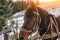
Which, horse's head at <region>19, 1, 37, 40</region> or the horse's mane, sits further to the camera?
the horse's mane

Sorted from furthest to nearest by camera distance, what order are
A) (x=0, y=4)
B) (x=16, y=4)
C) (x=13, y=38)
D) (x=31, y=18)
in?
1. (x=16, y=4)
2. (x=0, y=4)
3. (x=31, y=18)
4. (x=13, y=38)

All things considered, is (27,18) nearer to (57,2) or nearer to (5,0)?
(5,0)

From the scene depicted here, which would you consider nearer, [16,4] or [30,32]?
[30,32]

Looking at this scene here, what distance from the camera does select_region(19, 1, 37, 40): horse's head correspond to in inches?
40.9

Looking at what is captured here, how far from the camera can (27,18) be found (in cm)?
115

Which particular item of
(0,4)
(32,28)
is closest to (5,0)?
(0,4)

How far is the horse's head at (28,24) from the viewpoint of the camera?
1.04m

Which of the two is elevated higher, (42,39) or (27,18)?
(27,18)

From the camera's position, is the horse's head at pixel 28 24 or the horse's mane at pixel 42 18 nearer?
the horse's head at pixel 28 24

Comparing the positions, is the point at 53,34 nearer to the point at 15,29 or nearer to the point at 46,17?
→ the point at 46,17

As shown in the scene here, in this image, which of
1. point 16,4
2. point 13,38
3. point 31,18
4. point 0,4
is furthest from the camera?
point 16,4

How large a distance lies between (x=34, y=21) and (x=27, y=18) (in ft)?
0.23

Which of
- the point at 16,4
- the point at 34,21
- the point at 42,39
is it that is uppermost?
the point at 16,4

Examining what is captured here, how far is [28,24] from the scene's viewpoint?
3.67 feet
